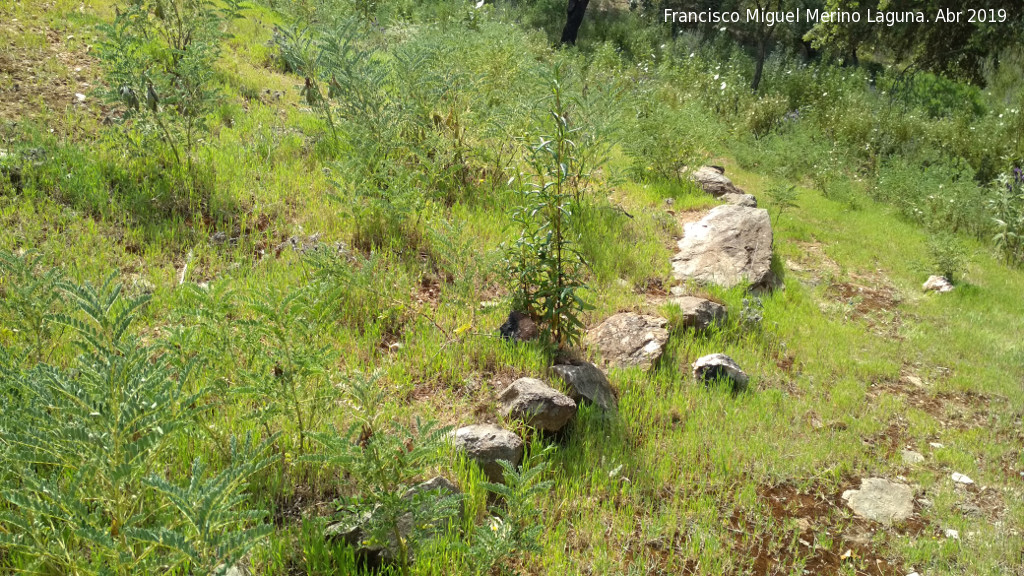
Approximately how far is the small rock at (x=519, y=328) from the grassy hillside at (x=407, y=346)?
0.09 m

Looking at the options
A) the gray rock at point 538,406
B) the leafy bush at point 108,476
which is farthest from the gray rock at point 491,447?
the leafy bush at point 108,476

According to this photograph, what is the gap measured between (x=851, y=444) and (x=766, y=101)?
1075cm

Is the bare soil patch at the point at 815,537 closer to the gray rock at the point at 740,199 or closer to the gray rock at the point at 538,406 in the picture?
the gray rock at the point at 538,406

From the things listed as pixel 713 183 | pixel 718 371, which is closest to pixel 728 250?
pixel 718 371

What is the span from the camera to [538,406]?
3430 millimetres

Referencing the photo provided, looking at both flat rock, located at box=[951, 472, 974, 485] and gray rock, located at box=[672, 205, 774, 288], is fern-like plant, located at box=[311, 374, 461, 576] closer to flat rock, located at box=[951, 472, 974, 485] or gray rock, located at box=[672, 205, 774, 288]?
flat rock, located at box=[951, 472, 974, 485]

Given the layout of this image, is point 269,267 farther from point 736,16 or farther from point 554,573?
point 736,16

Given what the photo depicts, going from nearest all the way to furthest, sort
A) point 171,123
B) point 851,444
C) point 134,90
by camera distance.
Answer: point 851,444 → point 134,90 → point 171,123

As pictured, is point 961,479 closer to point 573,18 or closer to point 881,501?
point 881,501

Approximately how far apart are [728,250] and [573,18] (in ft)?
45.8

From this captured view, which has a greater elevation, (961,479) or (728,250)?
(728,250)

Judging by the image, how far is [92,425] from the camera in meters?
1.93

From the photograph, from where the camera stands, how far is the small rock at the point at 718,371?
4.46 m

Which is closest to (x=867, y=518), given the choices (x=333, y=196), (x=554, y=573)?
(x=554, y=573)
